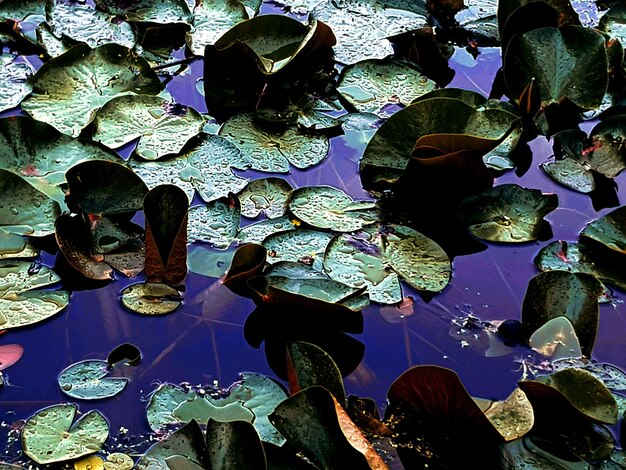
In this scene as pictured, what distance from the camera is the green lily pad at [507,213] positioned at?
2039 millimetres

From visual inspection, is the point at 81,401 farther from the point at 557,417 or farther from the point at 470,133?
the point at 470,133

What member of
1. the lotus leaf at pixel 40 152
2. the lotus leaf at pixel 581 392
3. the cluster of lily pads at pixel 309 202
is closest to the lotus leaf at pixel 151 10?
the cluster of lily pads at pixel 309 202

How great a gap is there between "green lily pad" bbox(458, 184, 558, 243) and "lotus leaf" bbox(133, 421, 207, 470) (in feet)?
2.81

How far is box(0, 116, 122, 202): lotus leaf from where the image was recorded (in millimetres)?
2047

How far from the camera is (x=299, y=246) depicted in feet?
6.36

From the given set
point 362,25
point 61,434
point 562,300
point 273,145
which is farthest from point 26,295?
point 362,25

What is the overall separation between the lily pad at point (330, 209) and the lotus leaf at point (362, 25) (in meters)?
0.64

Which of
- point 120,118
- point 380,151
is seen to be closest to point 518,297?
point 380,151

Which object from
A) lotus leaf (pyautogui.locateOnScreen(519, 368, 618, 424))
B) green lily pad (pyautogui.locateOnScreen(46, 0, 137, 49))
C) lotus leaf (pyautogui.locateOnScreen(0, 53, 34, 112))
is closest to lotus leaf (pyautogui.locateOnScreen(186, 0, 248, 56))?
green lily pad (pyautogui.locateOnScreen(46, 0, 137, 49))

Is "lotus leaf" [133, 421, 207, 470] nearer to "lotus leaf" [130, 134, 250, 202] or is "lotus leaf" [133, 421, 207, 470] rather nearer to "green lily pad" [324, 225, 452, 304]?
"green lily pad" [324, 225, 452, 304]

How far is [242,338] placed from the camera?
1.76 meters

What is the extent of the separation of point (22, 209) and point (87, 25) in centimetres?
86

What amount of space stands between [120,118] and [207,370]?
83 cm

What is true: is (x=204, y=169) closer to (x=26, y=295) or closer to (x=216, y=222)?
(x=216, y=222)
